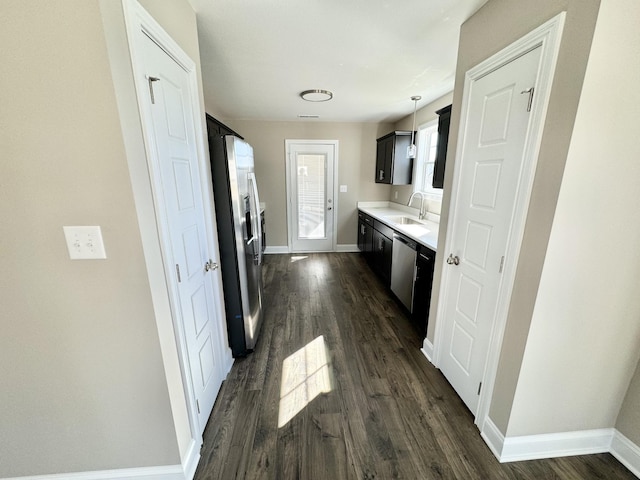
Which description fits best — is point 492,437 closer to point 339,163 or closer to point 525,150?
point 525,150

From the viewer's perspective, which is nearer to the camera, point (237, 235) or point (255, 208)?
→ point (237, 235)

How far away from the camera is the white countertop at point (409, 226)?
2.43m

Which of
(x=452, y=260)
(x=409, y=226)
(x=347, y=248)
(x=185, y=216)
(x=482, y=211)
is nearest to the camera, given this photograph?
(x=185, y=216)

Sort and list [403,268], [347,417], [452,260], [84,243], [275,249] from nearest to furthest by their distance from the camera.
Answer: [84,243] < [347,417] < [452,260] < [403,268] < [275,249]

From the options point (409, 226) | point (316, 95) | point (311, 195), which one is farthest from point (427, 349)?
point (311, 195)

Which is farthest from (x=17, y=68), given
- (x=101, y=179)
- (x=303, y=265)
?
(x=303, y=265)

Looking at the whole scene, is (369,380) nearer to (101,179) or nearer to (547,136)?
(547,136)

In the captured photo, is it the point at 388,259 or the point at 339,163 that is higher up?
the point at 339,163

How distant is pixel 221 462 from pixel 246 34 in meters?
2.62

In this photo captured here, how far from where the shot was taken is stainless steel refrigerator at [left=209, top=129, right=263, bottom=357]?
1734 mm

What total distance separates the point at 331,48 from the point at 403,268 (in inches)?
84.1

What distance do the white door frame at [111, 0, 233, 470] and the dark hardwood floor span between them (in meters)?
0.34

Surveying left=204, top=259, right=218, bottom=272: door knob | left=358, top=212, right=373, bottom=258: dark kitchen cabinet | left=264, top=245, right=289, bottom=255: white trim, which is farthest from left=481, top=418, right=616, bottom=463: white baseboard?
left=264, top=245, right=289, bottom=255: white trim

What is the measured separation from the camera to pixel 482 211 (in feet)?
4.86
